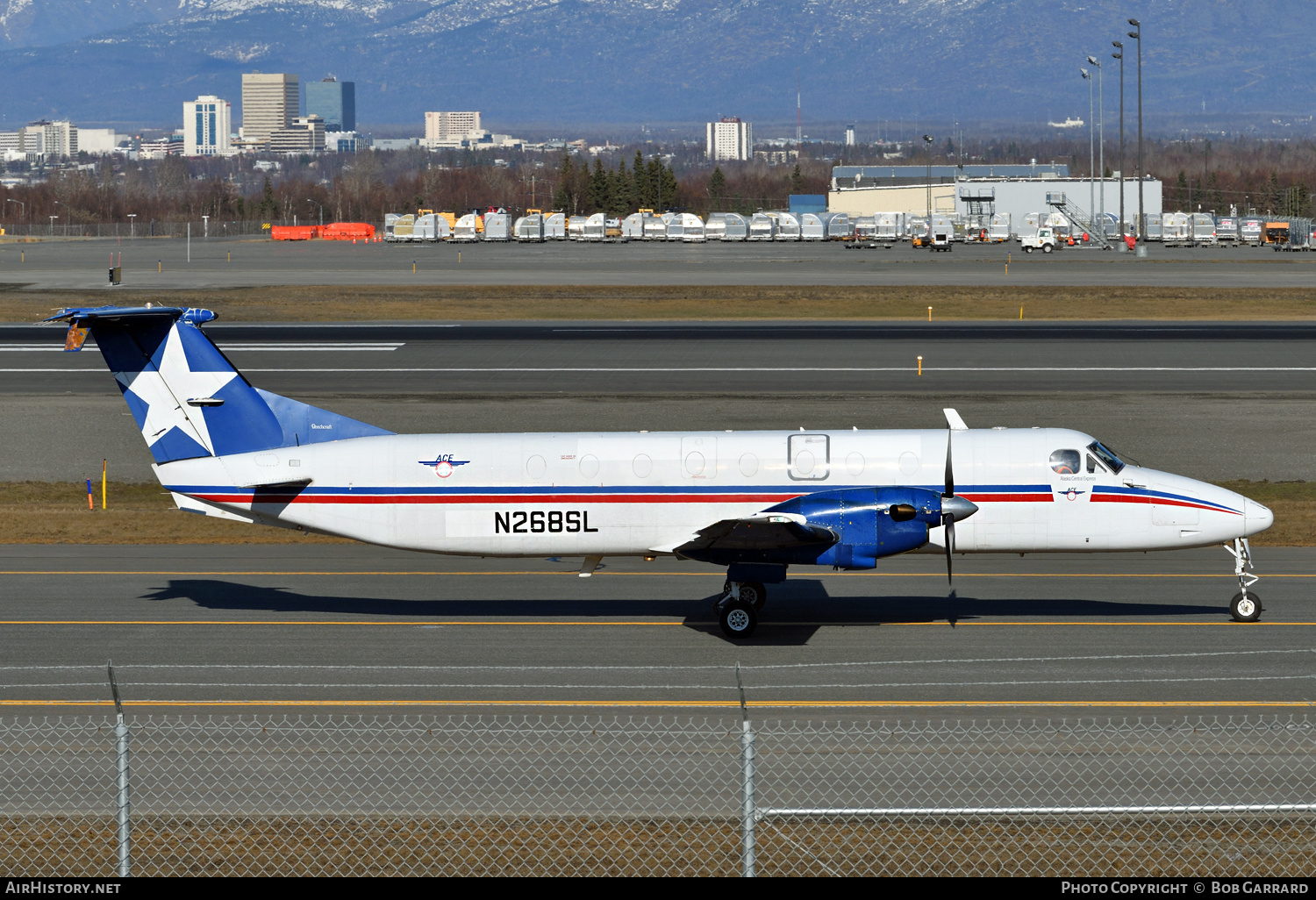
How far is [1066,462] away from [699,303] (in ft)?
190

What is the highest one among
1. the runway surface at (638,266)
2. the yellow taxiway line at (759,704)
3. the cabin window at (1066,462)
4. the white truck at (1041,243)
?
the white truck at (1041,243)

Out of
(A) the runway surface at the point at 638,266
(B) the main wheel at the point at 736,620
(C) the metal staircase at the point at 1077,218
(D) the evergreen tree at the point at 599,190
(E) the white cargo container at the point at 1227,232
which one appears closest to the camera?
(B) the main wheel at the point at 736,620

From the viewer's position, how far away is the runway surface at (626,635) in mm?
18766

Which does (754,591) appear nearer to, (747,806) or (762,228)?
(747,806)

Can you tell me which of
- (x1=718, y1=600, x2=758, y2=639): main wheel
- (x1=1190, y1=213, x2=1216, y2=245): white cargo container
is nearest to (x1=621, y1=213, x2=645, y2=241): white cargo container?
(x1=1190, y1=213, x2=1216, y2=245): white cargo container

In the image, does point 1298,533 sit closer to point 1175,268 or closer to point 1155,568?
point 1155,568

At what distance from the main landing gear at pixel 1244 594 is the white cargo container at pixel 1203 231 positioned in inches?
4708

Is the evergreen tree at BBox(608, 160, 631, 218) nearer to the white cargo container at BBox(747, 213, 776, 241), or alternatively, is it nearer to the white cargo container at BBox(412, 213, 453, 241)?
the white cargo container at BBox(412, 213, 453, 241)

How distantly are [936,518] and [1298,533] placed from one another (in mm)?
12070

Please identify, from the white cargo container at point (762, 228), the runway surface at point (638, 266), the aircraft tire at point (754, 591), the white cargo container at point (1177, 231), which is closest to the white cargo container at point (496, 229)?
the runway surface at point (638, 266)

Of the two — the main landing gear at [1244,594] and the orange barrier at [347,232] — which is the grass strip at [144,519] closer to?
the main landing gear at [1244,594]

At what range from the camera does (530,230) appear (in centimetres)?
14488

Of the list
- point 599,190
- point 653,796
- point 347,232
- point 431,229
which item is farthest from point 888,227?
Result: point 653,796
